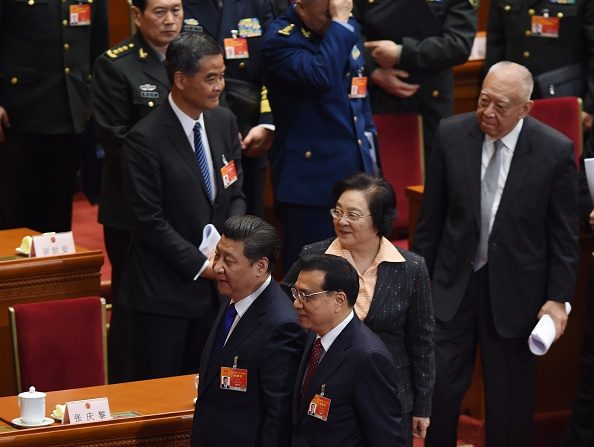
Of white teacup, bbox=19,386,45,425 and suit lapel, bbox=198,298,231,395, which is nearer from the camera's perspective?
suit lapel, bbox=198,298,231,395

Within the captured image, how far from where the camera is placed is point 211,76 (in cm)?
476

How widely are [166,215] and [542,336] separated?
52.4 inches

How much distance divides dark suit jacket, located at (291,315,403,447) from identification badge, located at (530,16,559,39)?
3040mm

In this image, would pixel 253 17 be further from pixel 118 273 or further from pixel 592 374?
pixel 592 374

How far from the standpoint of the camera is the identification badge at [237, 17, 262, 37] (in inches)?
226

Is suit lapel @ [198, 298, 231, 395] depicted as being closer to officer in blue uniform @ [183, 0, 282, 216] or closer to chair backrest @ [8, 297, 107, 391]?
chair backrest @ [8, 297, 107, 391]

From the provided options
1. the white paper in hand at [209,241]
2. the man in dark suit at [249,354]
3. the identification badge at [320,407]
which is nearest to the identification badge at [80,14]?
the white paper in hand at [209,241]

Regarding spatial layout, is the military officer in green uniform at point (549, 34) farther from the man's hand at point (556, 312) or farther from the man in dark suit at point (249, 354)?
the man in dark suit at point (249, 354)

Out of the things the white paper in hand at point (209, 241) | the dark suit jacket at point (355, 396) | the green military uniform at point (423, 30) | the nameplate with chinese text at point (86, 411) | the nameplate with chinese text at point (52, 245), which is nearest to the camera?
the dark suit jacket at point (355, 396)

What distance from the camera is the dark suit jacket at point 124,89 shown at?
5.26 metres

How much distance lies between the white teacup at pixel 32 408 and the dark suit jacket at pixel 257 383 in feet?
1.57

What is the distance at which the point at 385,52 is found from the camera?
19.4ft

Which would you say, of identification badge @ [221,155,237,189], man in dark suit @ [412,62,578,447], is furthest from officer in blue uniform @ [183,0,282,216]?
man in dark suit @ [412,62,578,447]

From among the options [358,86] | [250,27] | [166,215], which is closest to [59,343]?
[166,215]
